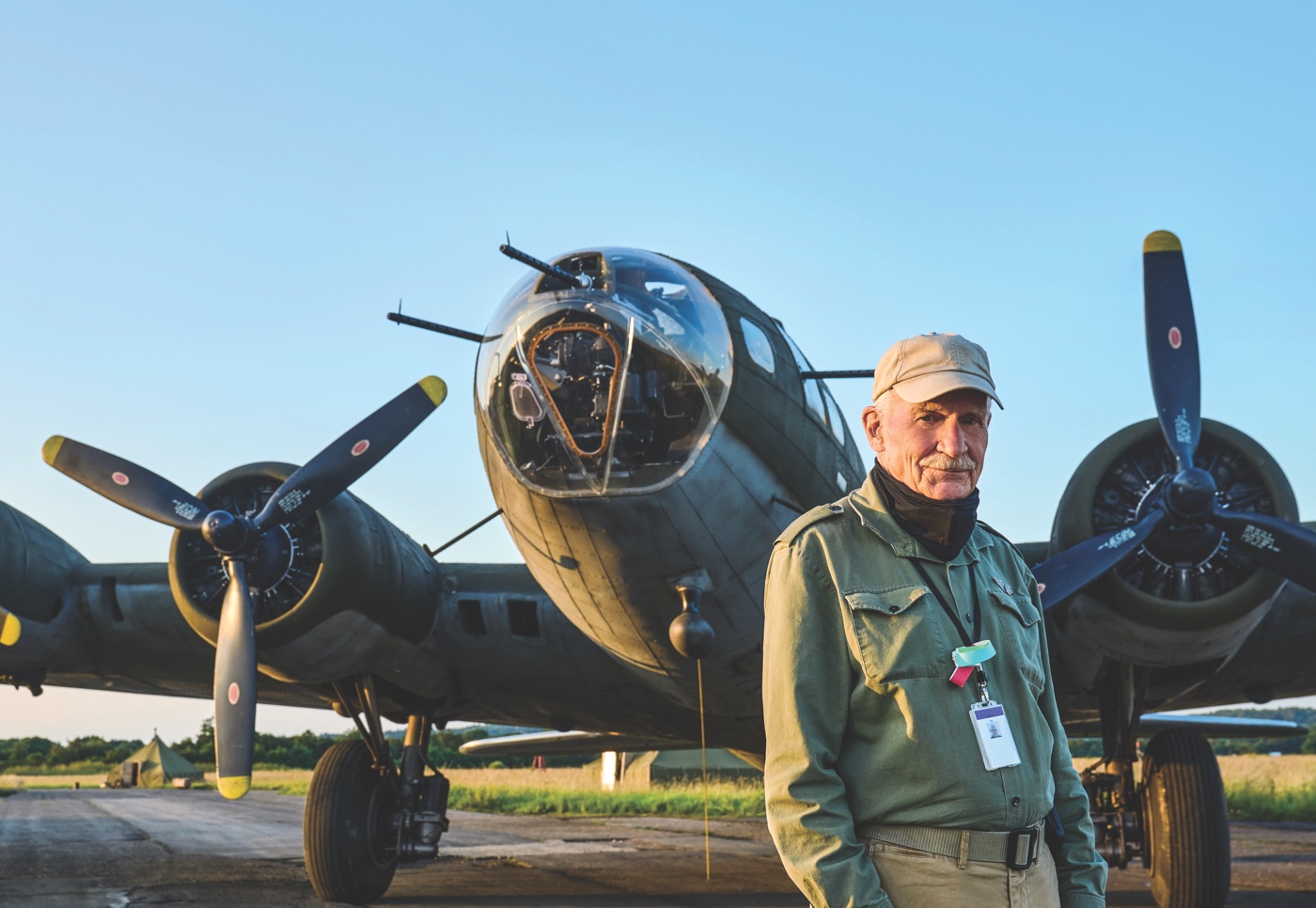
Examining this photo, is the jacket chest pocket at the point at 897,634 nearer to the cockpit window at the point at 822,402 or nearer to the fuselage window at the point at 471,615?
the cockpit window at the point at 822,402

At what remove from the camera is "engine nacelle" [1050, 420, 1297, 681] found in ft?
26.5

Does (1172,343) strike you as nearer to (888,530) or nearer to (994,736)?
(888,530)

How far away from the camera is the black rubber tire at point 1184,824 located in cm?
859

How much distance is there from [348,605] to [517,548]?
248cm

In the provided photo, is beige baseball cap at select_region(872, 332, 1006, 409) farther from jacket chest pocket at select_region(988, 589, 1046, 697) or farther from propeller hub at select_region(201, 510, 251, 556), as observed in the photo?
propeller hub at select_region(201, 510, 251, 556)

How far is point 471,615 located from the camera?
34.1ft

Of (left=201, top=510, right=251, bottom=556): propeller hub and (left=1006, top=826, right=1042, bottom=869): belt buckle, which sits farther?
(left=201, top=510, right=251, bottom=556): propeller hub

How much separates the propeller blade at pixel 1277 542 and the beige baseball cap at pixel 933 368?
6.29 metres

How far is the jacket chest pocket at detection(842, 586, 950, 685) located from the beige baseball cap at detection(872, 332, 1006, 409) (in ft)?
1.31

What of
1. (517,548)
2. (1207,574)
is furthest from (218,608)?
(1207,574)

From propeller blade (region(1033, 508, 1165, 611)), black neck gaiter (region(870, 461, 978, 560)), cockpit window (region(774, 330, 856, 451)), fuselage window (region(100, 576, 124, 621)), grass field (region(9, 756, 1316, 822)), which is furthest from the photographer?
grass field (region(9, 756, 1316, 822))

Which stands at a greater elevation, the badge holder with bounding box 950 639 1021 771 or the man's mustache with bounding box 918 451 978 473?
the man's mustache with bounding box 918 451 978 473

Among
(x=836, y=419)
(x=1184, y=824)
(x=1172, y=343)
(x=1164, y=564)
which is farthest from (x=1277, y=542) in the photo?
(x=836, y=419)

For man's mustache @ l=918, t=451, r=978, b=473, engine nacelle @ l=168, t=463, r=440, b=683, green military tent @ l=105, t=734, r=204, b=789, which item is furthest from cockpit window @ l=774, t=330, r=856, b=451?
green military tent @ l=105, t=734, r=204, b=789
